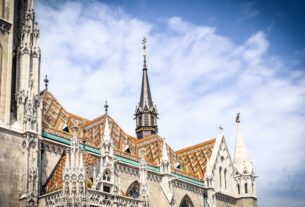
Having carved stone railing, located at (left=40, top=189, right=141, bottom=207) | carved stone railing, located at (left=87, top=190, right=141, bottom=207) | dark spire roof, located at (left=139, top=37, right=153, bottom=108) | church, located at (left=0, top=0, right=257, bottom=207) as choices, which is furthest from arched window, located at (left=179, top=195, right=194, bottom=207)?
dark spire roof, located at (left=139, top=37, right=153, bottom=108)

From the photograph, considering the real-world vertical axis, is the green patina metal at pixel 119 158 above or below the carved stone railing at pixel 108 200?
above

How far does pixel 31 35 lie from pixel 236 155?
2181 centimetres

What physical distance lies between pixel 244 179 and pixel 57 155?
60.5ft

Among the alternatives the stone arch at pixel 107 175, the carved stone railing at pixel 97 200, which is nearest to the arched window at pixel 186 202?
the carved stone railing at pixel 97 200

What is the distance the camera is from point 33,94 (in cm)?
2775

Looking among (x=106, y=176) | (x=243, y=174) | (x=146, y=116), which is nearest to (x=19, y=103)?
(x=106, y=176)

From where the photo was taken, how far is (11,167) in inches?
1015

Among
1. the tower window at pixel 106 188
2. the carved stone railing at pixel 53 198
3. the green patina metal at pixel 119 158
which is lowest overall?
the carved stone railing at pixel 53 198

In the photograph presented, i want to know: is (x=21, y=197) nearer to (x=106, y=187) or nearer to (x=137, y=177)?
(x=106, y=187)

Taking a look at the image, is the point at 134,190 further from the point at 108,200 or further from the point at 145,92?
the point at 145,92

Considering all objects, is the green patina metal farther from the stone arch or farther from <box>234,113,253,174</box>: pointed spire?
<box>234,113,253,174</box>: pointed spire

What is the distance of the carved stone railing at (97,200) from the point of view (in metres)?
25.6

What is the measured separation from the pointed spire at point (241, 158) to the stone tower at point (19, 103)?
811 inches

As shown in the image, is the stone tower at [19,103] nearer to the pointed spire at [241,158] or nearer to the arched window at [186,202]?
the arched window at [186,202]
